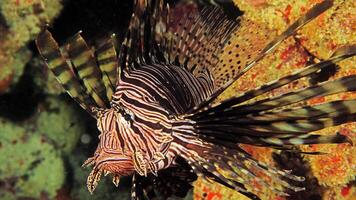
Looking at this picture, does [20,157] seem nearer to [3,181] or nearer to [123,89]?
[3,181]

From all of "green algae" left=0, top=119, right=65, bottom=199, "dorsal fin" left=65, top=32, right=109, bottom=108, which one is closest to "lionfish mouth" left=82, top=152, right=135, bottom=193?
"dorsal fin" left=65, top=32, right=109, bottom=108

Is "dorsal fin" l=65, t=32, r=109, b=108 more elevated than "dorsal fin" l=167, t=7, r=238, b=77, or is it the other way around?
"dorsal fin" l=167, t=7, r=238, b=77

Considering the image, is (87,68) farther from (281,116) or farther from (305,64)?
(305,64)

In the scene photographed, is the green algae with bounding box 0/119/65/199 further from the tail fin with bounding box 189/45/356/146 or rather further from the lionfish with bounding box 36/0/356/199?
the tail fin with bounding box 189/45/356/146

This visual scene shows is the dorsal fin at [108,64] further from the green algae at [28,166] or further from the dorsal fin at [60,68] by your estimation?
the green algae at [28,166]

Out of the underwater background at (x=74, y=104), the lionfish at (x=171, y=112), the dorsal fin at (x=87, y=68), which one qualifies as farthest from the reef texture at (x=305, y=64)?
the dorsal fin at (x=87, y=68)

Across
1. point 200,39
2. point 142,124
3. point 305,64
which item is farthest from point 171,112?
point 305,64
